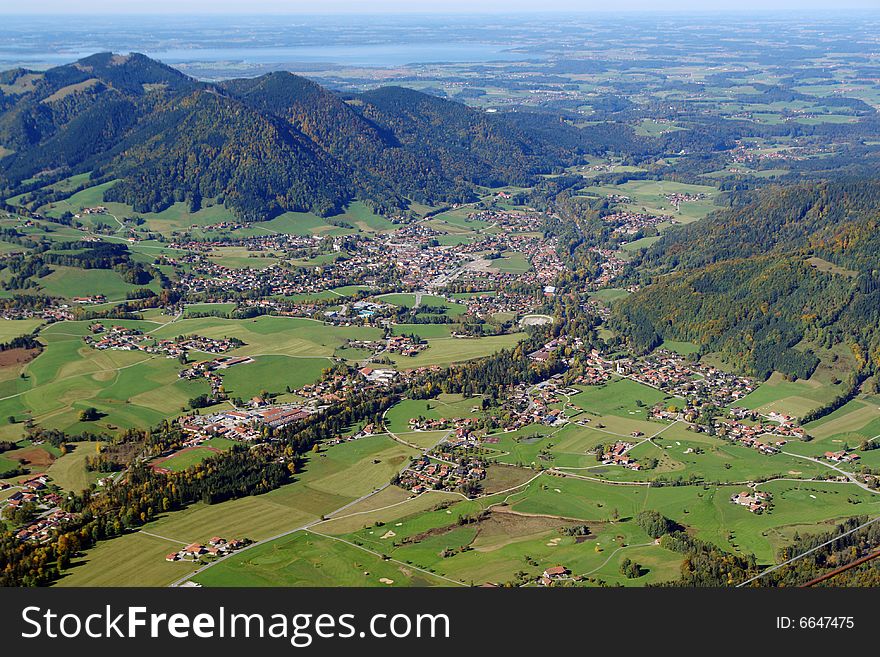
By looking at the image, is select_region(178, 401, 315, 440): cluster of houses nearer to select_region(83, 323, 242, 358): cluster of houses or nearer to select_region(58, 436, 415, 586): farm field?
select_region(58, 436, 415, 586): farm field

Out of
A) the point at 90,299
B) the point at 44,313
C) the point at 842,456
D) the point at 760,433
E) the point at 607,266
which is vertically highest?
the point at 607,266

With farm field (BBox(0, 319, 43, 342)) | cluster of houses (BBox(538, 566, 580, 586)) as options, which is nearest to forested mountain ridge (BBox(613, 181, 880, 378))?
cluster of houses (BBox(538, 566, 580, 586))

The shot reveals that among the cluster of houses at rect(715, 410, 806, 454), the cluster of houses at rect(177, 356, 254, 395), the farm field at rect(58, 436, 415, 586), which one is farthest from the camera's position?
the cluster of houses at rect(177, 356, 254, 395)

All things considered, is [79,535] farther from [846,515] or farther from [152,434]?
[846,515]

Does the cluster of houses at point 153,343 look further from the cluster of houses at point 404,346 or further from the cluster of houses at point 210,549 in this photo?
the cluster of houses at point 210,549

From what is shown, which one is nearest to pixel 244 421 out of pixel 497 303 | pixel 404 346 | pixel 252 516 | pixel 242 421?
pixel 242 421

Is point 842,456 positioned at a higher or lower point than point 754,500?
A: lower

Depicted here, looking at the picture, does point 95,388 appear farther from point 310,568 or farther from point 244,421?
point 310,568
